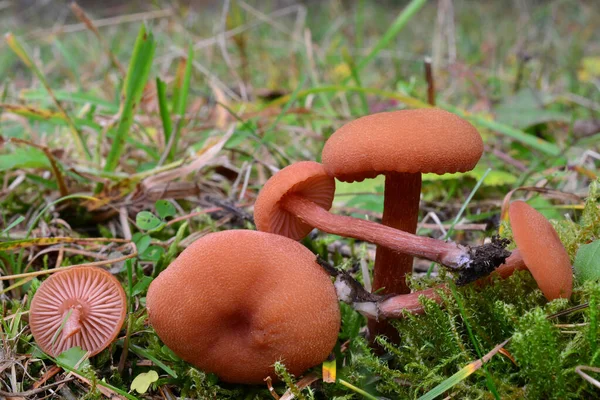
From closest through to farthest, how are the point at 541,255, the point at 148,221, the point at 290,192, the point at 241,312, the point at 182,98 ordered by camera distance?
the point at 541,255, the point at 241,312, the point at 290,192, the point at 148,221, the point at 182,98

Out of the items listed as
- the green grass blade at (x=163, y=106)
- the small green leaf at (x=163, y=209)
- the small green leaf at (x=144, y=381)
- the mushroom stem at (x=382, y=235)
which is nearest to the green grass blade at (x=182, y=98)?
the green grass blade at (x=163, y=106)

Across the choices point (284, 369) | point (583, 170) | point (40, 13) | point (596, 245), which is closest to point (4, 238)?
point (284, 369)

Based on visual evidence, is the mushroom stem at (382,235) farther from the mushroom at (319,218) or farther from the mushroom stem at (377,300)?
the mushroom stem at (377,300)

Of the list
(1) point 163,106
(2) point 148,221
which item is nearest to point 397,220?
(2) point 148,221

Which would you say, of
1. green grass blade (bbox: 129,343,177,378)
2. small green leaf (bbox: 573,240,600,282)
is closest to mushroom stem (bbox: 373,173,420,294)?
small green leaf (bbox: 573,240,600,282)

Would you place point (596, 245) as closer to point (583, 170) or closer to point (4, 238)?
point (583, 170)

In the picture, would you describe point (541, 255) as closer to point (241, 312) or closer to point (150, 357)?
point (241, 312)

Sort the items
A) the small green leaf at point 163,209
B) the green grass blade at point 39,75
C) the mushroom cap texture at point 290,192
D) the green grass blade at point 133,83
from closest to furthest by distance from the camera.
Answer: the mushroom cap texture at point 290,192
the small green leaf at point 163,209
the green grass blade at point 133,83
the green grass blade at point 39,75
